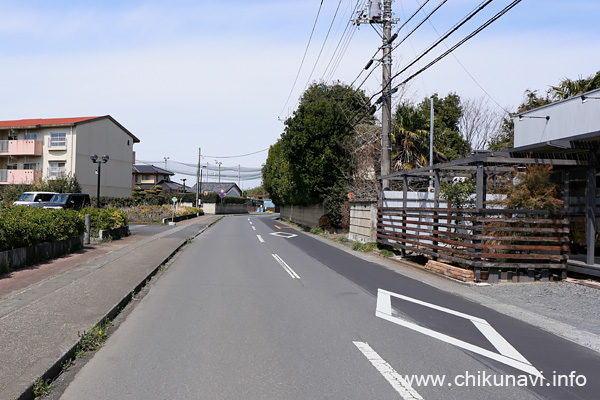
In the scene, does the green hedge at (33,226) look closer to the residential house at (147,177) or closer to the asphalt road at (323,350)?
the asphalt road at (323,350)

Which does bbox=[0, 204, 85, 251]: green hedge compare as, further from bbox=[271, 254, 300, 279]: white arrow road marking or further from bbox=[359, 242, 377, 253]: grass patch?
bbox=[359, 242, 377, 253]: grass patch

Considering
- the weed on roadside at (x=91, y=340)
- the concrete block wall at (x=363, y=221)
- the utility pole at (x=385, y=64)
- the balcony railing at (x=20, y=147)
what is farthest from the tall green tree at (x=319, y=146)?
the balcony railing at (x=20, y=147)

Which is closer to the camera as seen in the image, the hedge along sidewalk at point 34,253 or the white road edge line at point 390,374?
the white road edge line at point 390,374

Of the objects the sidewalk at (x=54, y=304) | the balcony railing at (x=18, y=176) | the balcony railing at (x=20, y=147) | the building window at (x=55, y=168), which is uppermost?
the balcony railing at (x=20, y=147)

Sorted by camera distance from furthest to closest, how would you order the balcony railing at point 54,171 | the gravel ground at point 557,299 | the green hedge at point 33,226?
the balcony railing at point 54,171, the green hedge at point 33,226, the gravel ground at point 557,299

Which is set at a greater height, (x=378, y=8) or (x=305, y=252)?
(x=378, y=8)

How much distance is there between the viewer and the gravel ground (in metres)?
7.74

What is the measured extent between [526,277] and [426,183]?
17.7m

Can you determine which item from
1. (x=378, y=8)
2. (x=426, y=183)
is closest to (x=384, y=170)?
(x=378, y=8)

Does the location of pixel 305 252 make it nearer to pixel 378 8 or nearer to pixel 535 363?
pixel 378 8

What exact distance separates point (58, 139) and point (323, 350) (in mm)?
48377

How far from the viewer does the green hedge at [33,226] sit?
1082cm

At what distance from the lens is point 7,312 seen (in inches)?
279

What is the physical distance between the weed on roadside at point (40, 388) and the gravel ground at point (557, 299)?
7.26 meters
